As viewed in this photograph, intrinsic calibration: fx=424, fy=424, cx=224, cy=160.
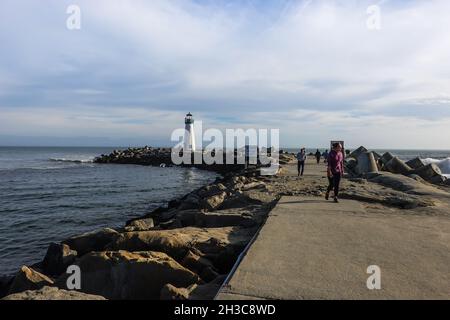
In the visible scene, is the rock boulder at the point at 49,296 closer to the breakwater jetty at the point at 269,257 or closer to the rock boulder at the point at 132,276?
the breakwater jetty at the point at 269,257

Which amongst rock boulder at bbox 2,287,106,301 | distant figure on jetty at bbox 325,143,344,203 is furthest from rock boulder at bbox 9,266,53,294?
distant figure on jetty at bbox 325,143,344,203

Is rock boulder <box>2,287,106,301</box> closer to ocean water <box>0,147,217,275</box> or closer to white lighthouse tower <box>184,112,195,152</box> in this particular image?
ocean water <box>0,147,217,275</box>

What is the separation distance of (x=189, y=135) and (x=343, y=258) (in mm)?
43683

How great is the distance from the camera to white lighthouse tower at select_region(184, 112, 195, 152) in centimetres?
4665

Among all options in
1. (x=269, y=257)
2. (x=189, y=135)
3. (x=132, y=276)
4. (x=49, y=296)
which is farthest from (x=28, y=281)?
(x=189, y=135)

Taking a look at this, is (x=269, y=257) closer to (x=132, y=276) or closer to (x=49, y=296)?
(x=132, y=276)

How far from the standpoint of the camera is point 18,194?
21047mm

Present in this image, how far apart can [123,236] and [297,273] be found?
9.80 ft

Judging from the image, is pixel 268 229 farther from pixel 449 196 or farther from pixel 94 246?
pixel 449 196

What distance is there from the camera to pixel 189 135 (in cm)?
4788

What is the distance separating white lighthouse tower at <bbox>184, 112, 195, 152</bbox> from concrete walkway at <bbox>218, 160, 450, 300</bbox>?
3986 cm

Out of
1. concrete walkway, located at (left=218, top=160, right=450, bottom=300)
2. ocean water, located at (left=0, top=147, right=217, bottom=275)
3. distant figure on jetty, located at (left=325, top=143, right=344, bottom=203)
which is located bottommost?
ocean water, located at (left=0, top=147, right=217, bottom=275)

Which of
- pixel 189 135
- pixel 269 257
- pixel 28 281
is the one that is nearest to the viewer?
pixel 269 257
